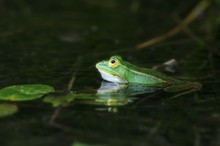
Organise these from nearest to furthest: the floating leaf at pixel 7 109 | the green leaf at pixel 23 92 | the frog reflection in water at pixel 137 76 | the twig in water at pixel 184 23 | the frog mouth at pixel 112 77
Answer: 1. the floating leaf at pixel 7 109
2. the green leaf at pixel 23 92
3. the frog reflection in water at pixel 137 76
4. the frog mouth at pixel 112 77
5. the twig in water at pixel 184 23

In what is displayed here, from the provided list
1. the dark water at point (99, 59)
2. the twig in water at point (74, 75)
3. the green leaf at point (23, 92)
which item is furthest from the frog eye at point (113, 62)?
the green leaf at point (23, 92)

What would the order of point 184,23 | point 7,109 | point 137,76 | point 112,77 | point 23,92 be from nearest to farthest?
point 7,109 → point 23,92 → point 137,76 → point 112,77 → point 184,23

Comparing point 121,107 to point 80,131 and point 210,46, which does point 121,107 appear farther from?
point 210,46

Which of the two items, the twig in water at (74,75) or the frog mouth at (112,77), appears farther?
the frog mouth at (112,77)

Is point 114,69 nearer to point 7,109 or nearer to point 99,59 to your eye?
point 7,109

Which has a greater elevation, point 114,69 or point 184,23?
point 184,23

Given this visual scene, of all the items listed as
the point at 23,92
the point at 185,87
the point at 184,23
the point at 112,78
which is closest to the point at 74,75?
the point at 112,78

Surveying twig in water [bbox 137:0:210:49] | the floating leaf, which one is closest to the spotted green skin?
the floating leaf

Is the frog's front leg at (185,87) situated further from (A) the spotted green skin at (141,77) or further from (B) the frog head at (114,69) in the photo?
(B) the frog head at (114,69)
